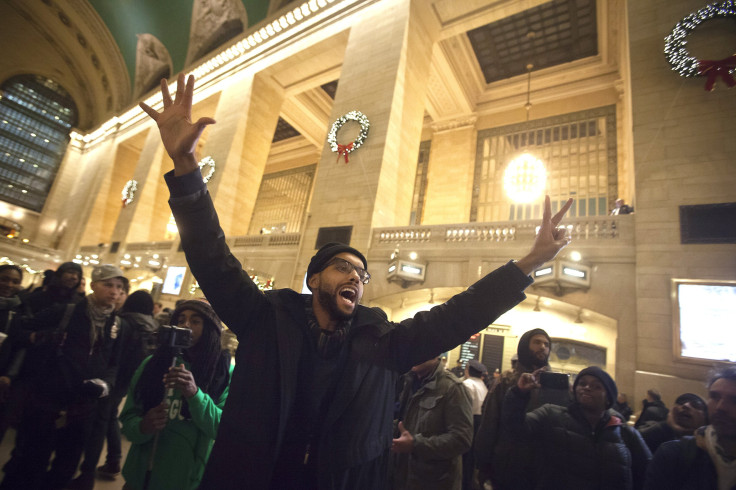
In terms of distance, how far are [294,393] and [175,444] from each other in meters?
1.19

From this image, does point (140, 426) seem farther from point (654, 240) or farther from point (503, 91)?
point (503, 91)

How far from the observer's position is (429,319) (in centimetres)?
137

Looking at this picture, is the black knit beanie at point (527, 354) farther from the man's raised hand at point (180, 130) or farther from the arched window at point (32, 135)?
the arched window at point (32, 135)

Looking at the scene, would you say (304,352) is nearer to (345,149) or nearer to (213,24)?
(345,149)

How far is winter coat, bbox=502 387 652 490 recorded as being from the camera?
82.7 inches

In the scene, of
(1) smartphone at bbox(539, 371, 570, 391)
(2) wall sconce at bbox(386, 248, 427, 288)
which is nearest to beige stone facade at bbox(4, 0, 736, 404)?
(2) wall sconce at bbox(386, 248, 427, 288)

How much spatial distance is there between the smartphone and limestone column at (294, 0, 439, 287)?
23.2ft

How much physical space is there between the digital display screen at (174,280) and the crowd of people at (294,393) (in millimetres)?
10264

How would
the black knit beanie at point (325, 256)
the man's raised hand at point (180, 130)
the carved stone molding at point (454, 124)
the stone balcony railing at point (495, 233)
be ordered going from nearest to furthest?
1. the man's raised hand at point (180, 130)
2. the black knit beanie at point (325, 256)
3. the stone balcony railing at point (495, 233)
4. the carved stone molding at point (454, 124)

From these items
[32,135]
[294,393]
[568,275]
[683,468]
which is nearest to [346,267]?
[294,393]

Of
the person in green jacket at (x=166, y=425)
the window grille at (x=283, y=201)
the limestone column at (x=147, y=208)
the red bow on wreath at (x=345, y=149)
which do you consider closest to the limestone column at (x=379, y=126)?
the red bow on wreath at (x=345, y=149)

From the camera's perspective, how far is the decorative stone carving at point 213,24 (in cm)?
1661

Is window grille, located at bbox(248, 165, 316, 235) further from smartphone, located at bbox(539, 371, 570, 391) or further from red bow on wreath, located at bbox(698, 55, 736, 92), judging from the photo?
smartphone, located at bbox(539, 371, 570, 391)

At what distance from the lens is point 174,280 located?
13.1 metres
